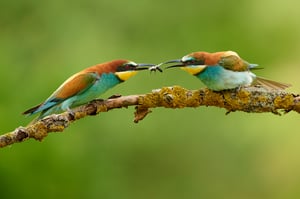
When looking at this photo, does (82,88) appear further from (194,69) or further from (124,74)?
(194,69)

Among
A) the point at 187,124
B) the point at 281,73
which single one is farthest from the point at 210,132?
the point at 281,73

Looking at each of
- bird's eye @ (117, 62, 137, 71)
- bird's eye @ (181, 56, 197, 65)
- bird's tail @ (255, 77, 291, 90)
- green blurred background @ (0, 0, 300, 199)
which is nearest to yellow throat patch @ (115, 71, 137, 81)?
bird's eye @ (117, 62, 137, 71)

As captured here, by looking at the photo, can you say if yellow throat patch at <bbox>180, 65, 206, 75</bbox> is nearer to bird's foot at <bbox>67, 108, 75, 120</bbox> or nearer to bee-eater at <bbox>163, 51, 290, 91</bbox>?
bee-eater at <bbox>163, 51, 290, 91</bbox>

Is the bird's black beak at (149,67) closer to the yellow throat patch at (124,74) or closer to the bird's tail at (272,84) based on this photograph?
the yellow throat patch at (124,74)

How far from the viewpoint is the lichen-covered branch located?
365 centimetres

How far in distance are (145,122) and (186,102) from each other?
484cm

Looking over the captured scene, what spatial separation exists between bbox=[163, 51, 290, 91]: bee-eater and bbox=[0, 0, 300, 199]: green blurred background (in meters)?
3.76

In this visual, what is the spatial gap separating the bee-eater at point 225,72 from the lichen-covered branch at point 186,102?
1.8 inches

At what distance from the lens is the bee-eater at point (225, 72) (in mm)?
3865

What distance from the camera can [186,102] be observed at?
12.5 ft

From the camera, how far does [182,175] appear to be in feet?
28.9

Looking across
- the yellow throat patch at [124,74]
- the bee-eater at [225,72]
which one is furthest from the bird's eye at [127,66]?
the bee-eater at [225,72]

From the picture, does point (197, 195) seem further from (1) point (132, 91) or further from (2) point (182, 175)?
(1) point (132, 91)

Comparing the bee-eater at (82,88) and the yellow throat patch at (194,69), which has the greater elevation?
the yellow throat patch at (194,69)
